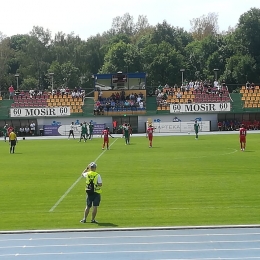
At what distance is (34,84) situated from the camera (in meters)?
Answer: 92.7

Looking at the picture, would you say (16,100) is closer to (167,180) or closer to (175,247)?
(167,180)

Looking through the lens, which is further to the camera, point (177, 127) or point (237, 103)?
point (237, 103)

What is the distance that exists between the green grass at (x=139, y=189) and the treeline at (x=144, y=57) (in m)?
50.3

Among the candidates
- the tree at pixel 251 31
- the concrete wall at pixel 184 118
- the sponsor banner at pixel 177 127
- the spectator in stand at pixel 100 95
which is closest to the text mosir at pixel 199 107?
the concrete wall at pixel 184 118

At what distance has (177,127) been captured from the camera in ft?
190

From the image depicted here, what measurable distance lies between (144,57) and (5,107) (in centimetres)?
3080

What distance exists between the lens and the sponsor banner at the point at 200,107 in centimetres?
5916

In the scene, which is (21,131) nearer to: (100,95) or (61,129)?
(61,129)

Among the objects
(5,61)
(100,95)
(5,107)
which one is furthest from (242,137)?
(5,61)

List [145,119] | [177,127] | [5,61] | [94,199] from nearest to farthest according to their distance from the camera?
[94,199]
[177,127]
[145,119]
[5,61]

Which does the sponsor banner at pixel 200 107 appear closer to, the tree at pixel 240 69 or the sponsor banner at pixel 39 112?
the sponsor banner at pixel 39 112

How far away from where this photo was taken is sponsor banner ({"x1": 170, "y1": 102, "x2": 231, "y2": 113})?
5916 cm

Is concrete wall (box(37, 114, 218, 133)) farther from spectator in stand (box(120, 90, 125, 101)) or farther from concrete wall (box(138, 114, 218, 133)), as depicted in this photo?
spectator in stand (box(120, 90, 125, 101))

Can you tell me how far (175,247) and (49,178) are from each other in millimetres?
11920
